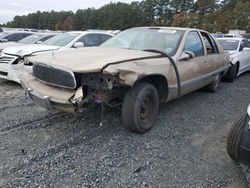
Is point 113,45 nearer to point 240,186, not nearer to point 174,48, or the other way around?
point 174,48

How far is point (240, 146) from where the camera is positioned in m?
2.87

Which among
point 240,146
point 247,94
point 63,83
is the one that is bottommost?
point 247,94

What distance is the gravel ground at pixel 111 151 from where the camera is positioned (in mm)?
3139

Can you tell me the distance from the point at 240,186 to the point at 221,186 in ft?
0.70

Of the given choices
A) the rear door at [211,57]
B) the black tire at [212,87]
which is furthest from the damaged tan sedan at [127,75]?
the black tire at [212,87]

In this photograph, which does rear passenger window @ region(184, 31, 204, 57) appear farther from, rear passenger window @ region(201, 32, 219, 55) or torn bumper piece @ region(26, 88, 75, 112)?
torn bumper piece @ region(26, 88, 75, 112)

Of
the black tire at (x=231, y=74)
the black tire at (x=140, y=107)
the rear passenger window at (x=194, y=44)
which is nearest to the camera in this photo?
the black tire at (x=140, y=107)

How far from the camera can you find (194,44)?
222 inches

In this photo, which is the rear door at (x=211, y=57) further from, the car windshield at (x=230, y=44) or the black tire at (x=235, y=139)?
the car windshield at (x=230, y=44)

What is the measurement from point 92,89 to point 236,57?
6540 millimetres

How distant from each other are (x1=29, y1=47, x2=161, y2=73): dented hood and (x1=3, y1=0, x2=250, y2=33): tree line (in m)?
46.3

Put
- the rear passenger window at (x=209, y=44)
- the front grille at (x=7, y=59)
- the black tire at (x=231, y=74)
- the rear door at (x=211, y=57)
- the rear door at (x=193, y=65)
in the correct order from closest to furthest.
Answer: the rear door at (x=193, y=65) → the rear door at (x=211, y=57) → the rear passenger window at (x=209, y=44) → the front grille at (x=7, y=59) → the black tire at (x=231, y=74)

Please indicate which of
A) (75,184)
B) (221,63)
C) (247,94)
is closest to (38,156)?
(75,184)

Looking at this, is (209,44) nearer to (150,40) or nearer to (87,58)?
(150,40)
